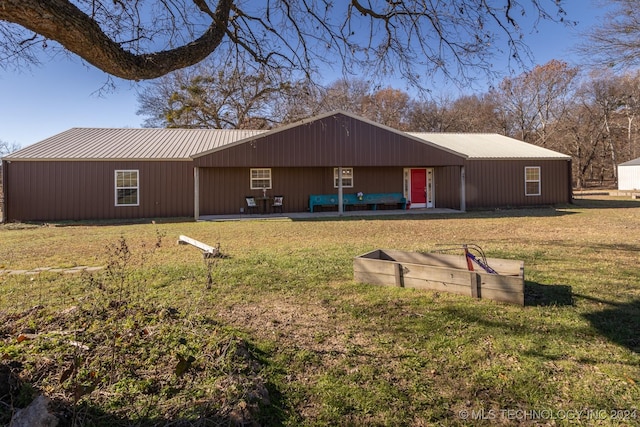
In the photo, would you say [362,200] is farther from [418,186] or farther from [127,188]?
[127,188]

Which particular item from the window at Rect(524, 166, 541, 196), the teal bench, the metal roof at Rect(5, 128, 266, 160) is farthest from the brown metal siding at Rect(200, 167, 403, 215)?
the window at Rect(524, 166, 541, 196)

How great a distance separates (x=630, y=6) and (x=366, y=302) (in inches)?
478

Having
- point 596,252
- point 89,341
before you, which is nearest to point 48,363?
point 89,341

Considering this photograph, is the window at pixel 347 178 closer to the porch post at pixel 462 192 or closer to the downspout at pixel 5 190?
the porch post at pixel 462 192

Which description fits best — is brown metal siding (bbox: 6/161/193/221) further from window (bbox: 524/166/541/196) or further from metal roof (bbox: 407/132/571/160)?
window (bbox: 524/166/541/196)

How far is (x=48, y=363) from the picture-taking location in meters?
2.63

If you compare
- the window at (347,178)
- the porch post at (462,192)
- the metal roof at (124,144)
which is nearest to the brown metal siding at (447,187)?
the porch post at (462,192)

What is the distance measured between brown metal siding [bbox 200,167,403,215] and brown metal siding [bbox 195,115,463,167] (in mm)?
1970

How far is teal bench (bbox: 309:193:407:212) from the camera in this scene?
1728cm

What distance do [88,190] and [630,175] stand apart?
3511cm

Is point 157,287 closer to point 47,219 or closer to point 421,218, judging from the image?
point 421,218

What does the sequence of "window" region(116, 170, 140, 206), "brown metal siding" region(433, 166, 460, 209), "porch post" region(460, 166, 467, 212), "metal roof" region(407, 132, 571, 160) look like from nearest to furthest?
"window" region(116, 170, 140, 206)
"porch post" region(460, 166, 467, 212)
"brown metal siding" region(433, 166, 460, 209)
"metal roof" region(407, 132, 571, 160)

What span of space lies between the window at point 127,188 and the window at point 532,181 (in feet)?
61.7

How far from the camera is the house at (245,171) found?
48.7ft
